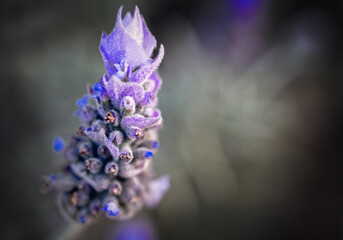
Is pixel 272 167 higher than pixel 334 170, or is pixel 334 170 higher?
pixel 272 167

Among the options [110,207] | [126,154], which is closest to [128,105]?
[126,154]

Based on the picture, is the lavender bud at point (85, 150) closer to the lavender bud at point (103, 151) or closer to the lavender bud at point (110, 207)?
the lavender bud at point (103, 151)

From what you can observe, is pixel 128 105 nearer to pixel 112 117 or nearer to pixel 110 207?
pixel 112 117

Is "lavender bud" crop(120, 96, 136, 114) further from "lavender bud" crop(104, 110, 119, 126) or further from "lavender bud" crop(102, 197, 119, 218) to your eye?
"lavender bud" crop(102, 197, 119, 218)

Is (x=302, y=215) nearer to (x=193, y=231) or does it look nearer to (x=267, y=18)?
(x=193, y=231)

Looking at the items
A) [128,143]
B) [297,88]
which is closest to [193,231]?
[297,88]

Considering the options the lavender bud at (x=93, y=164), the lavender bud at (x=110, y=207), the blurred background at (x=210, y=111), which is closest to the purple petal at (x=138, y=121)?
the lavender bud at (x=93, y=164)
